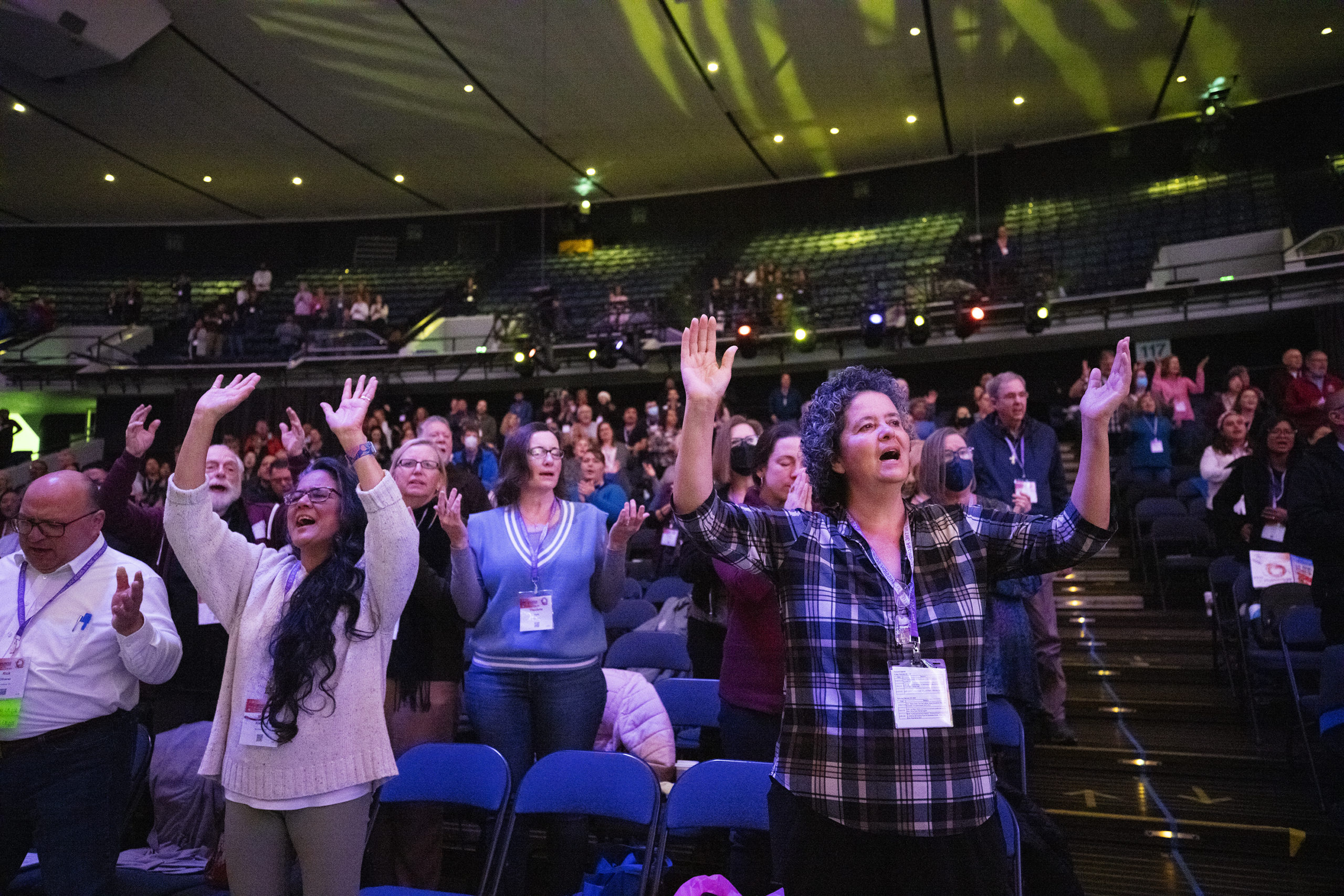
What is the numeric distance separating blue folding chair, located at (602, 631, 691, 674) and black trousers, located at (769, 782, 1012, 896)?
2.27 m

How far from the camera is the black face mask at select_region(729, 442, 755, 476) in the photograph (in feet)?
8.17

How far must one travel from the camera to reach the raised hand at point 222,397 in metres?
1.81

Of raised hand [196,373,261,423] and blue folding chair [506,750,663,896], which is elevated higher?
raised hand [196,373,261,423]

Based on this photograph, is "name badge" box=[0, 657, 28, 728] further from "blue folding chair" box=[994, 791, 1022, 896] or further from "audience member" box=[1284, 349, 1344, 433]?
"audience member" box=[1284, 349, 1344, 433]

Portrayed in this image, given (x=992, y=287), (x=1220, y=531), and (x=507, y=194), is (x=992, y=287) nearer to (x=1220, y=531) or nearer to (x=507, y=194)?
(x=1220, y=531)

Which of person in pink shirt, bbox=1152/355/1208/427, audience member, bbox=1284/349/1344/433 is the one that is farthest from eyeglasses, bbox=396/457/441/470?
person in pink shirt, bbox=1152/355/1208/427

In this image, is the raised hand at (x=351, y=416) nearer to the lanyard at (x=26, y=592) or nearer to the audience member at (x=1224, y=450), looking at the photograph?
the lanyard at (x=26, y=592)

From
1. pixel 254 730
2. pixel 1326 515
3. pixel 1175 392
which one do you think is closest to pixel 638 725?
pixel 254 730

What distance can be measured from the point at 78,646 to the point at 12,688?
16 centimetres

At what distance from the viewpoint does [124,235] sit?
53.3ft

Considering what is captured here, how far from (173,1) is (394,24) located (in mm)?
2336

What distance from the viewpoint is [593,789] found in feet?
7.27

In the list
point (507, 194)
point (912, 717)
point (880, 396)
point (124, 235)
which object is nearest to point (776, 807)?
Result: point (912, 717)

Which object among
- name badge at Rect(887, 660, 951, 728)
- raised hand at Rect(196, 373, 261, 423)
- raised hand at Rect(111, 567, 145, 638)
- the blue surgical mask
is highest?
raised hand at Rect(196, 373, 261, 423)
